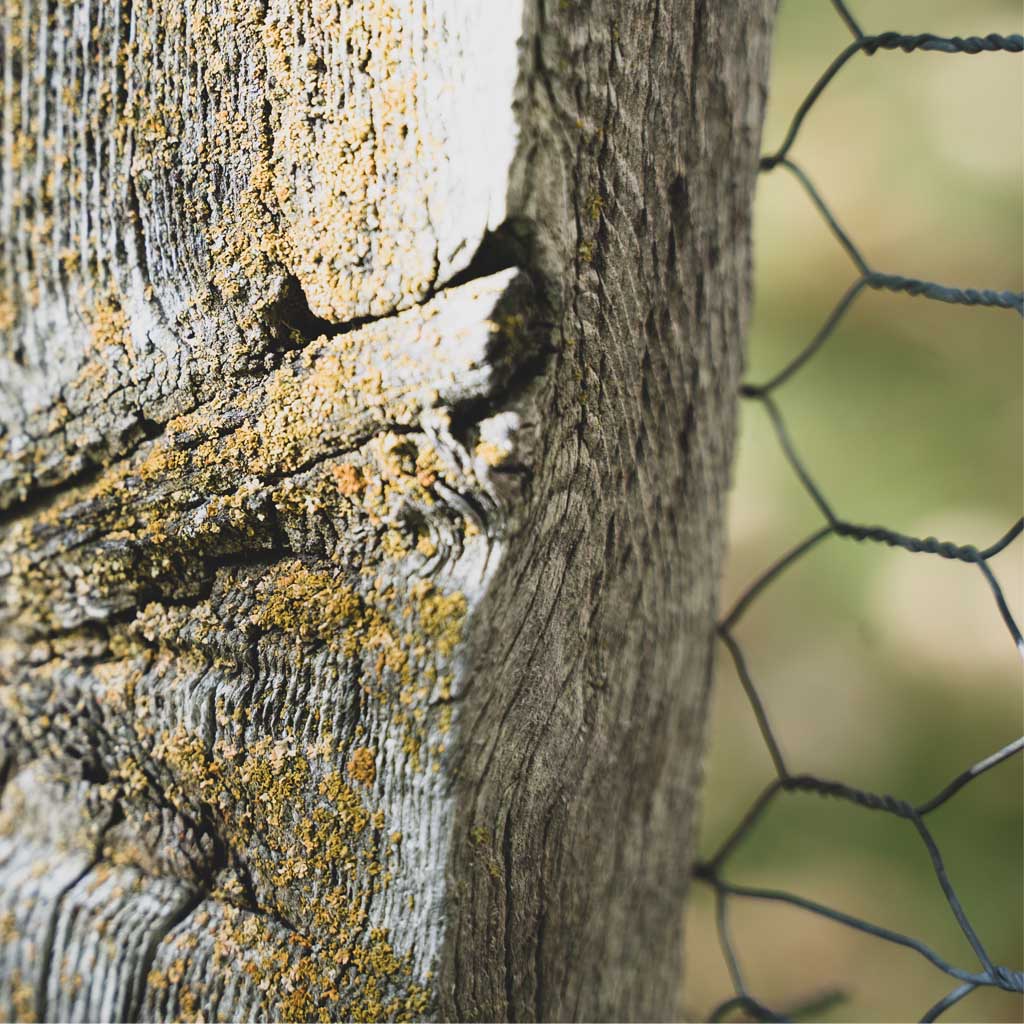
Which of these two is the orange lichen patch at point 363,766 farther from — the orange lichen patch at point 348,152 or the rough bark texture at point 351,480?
the orange lichen patch at point 348,152

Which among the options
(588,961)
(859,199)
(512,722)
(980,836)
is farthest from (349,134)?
(859,199)

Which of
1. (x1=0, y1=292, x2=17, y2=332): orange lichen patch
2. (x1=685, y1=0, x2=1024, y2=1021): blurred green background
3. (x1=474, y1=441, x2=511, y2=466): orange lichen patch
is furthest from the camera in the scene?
(x1=685, y1=0, x2=1024, y2=1021): blurred green background

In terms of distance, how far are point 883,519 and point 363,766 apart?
145 centimetres

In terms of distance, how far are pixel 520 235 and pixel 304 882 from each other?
1.05ft

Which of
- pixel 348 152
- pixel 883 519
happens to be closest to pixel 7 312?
pixel 348 152

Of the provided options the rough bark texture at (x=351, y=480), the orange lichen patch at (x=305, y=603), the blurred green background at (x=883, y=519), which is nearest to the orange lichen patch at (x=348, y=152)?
the rough bark texture at (x=351, y=480)

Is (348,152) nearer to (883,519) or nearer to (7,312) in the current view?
(7,312)

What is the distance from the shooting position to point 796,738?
1.67 m

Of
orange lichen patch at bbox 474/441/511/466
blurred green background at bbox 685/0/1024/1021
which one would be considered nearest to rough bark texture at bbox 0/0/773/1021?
orange lichen patch at bbox 474/441/511/466

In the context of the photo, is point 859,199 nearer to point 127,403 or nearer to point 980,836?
point 980,836

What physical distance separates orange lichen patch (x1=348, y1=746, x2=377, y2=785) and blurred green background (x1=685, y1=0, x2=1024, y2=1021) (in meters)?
1.05

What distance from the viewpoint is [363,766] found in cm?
44

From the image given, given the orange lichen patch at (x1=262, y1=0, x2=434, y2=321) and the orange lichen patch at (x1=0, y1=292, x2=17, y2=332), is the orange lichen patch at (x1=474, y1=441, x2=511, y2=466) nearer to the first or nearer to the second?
the orange lichen patch at (x1=262, y1=0, x2=434, y2=321)

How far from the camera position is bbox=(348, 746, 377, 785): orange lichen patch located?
0.43 metres
